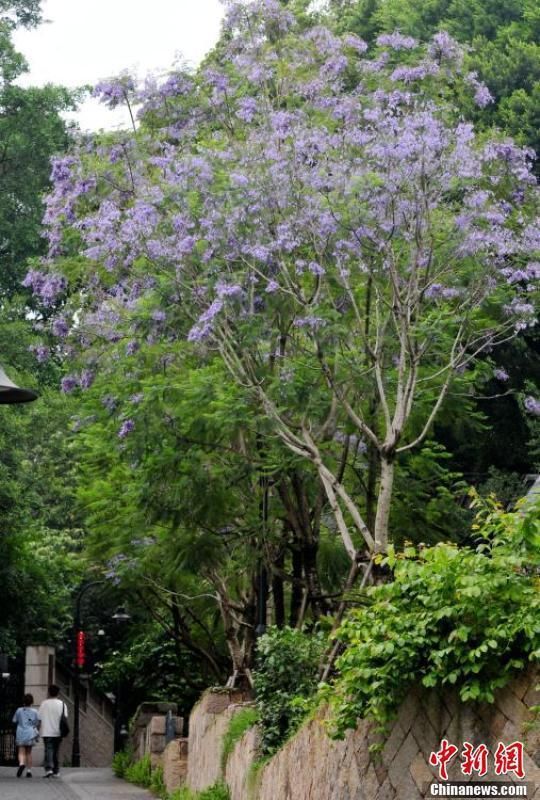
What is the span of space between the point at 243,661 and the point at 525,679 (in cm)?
1474

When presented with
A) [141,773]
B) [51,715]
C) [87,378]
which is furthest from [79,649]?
[87,378]

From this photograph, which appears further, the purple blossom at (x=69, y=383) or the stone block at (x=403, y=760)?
the purple blossom at (x=69, y=383)

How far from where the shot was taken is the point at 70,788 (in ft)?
81.5

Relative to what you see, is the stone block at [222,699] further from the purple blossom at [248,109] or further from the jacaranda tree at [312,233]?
the purple blossom at [248,109]

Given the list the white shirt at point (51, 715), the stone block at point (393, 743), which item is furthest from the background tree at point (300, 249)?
the stone block at point (393, 743)

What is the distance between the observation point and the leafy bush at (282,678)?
53.5 feet

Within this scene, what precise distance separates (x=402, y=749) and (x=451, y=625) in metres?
1.17

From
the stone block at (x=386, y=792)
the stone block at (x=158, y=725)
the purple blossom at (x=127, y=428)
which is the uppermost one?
the purple blossom at (x=127, y=428)

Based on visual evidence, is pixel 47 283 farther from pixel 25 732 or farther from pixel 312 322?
pixel 25 732

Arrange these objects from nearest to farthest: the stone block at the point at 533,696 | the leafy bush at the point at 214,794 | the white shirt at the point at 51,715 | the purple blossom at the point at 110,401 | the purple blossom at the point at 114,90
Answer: the stone block at the point at 533,696
the leafy bush at the point at 214,794
the purple blossom at the point at 114,90
the purple blossom at the point at 110,401
the white shirt at the point at 51,715

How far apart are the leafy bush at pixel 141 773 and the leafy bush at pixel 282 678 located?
9768 mm

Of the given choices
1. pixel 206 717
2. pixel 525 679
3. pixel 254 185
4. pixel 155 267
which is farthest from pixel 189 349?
pixel 525 679

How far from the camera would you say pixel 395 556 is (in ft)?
39.1

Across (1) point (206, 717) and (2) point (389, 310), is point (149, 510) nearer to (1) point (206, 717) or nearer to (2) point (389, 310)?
(1) point (206, 717)
